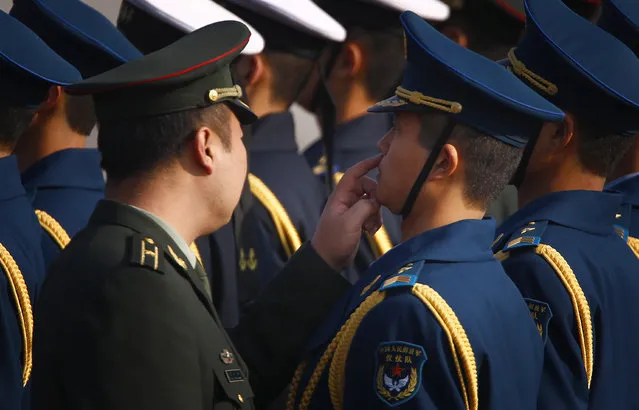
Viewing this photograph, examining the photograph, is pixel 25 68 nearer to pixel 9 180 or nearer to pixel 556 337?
pixel 9 180

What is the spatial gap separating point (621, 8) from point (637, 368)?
1542 millimetres

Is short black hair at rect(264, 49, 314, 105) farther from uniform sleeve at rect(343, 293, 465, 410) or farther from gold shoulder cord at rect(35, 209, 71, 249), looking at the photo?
uniform sleeve at rect(343, 293, 465, 410)

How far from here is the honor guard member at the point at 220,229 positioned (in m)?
5.26

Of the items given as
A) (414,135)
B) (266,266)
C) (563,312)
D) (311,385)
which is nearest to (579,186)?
(563,312)

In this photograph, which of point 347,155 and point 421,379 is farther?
point 347,155

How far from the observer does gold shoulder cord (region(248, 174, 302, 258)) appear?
19.1ft

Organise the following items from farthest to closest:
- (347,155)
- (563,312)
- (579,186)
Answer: (347,155) < (579,186) < (563,312)

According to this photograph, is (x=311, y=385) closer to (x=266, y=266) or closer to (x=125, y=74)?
(x=125, y=74)

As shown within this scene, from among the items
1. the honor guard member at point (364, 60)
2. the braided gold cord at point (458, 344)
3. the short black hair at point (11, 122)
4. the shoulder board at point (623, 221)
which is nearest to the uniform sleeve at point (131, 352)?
the braided gold cord at point (458, 344)

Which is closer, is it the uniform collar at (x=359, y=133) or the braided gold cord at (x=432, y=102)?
the braided gold cord at (x=432, y=102)

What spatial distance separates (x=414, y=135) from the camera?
3.88 metres

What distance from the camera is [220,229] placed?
5.43 m

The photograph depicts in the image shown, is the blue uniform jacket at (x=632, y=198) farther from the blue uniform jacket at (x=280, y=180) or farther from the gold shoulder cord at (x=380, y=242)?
the blue uniform jacket at (x=280, y=180)

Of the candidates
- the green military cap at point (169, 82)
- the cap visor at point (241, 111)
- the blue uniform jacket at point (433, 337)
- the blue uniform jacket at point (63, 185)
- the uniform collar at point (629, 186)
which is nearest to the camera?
the green military cap at point (169, 82)
